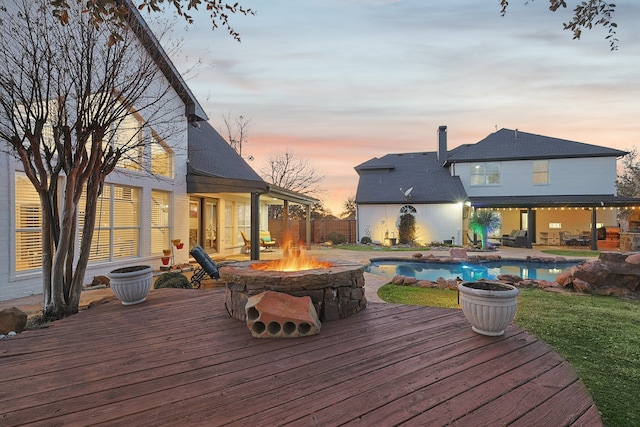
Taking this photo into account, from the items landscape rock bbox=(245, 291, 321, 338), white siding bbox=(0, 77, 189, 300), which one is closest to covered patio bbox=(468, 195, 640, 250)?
white siding bbox=(0, 77, 189, 300)

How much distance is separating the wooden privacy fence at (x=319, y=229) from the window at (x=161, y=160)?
10.4 m

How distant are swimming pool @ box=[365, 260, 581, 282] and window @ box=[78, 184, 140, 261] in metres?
7.08

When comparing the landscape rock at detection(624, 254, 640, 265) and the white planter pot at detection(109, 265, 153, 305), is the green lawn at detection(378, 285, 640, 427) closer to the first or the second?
the landscape rock at detection(624, 254, 640, 265)

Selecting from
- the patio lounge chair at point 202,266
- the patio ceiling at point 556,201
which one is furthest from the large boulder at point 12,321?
the patio ceiling at point 556,201

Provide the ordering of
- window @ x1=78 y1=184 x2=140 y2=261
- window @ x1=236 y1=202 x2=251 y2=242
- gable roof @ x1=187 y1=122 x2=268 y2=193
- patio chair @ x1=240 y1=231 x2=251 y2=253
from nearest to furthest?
1. window @ x1=78 y1=184 x2=140 y2=261
2. gable roof @ x1=187 y1=122 x2=268 y2=193
3. patio chair @ x1=240 y1=231 x2=251 y2=253
4. window @ x1=236 y1=202 x2=251 y2=242

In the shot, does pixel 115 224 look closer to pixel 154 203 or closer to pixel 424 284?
pixel 154 203

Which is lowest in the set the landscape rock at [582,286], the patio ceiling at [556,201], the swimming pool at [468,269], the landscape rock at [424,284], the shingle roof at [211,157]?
the swimming pool at [468,269]

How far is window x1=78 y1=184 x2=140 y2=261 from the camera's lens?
25.3 ft

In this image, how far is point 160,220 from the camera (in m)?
9.66

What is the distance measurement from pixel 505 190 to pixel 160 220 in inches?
699

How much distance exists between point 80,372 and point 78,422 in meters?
0.82

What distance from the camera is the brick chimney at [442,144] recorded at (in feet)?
68.3

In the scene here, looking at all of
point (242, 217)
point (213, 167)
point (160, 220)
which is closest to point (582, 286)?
point (160, 220)

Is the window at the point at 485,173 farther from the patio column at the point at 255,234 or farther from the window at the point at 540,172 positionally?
the patio column at the point at 255,234
